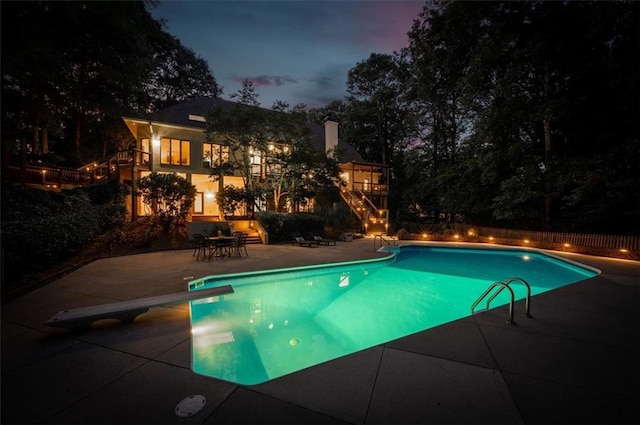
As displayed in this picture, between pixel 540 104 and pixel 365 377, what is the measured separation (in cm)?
1802

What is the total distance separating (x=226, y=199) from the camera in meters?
15.9

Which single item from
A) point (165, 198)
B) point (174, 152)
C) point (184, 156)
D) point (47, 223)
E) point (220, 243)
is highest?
point (174, 152)

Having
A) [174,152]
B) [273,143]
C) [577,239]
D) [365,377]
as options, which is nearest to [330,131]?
[273,143]

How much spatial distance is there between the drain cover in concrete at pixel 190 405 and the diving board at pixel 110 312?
2568 millimetres

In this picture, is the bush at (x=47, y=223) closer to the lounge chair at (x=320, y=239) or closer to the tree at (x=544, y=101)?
the lounge chair at (x=320, y=239)

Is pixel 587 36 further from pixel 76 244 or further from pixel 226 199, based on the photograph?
pixel 76 244

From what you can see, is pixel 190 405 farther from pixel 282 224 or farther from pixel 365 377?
pixel 282 224

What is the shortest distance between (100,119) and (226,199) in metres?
16.3

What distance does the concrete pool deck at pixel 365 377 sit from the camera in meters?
2.34

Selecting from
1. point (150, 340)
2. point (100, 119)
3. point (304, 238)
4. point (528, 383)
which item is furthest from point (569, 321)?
point (100, 119)

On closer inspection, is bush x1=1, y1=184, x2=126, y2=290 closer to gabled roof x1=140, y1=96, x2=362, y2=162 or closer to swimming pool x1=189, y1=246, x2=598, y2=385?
swimming pool x1=189, y1=246, x2=598, y2=385

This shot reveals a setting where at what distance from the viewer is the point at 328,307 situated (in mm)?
6715

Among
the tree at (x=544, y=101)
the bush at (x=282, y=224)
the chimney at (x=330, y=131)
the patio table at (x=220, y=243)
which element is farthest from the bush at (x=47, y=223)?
the tree at (x=544, y=101)

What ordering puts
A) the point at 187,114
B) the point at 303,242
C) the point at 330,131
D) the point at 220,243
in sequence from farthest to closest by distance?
the point at 330,131 → the point at 187,114 → the point at 303,242 → the point at 220,243
